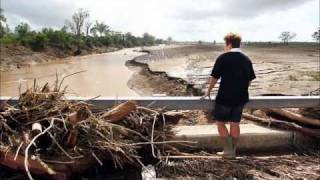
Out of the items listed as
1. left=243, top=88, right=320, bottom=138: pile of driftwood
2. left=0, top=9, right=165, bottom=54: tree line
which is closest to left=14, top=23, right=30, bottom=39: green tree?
left=0, top=9, right=165, bottom=54: tree line

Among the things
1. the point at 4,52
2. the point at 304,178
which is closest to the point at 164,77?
the point at 304,178

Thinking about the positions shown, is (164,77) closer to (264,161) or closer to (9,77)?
(9,77)

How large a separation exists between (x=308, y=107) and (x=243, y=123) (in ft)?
3.14

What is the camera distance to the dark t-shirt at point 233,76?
204 inches

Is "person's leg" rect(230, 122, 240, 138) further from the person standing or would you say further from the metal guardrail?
the metal guardrail

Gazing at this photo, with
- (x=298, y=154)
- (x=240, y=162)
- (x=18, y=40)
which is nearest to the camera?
(x=240, y=162)

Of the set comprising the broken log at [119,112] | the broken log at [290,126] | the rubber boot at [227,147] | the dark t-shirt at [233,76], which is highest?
the dark t-shirt at [233,76]

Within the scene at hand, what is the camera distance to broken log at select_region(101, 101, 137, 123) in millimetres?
4879

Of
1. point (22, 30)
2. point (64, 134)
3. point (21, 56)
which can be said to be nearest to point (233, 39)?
point (64, 134)

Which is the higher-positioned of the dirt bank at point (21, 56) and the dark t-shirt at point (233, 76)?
the dark t-shirt at point (233, 76)

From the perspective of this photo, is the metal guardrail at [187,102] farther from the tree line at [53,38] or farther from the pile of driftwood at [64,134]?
the tree line at [53,38]

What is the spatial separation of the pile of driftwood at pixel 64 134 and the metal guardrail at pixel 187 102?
17 centimetres

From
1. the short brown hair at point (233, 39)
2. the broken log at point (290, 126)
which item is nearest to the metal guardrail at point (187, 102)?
the broken log at point (290, 126)

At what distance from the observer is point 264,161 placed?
205 inches
